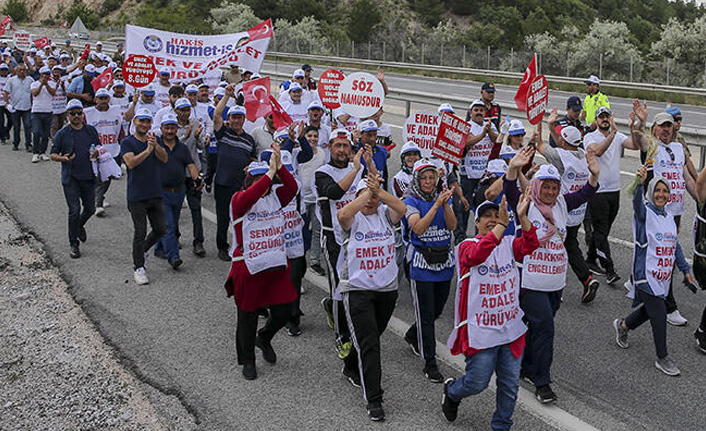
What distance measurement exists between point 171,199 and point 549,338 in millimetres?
5317

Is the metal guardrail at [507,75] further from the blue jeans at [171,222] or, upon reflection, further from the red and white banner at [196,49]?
the blue jeans at [171,222]

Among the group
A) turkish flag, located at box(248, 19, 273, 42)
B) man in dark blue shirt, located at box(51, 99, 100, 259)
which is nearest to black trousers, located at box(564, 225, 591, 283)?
man in dark blue shirt, located at box(51, 99, 100, 259)

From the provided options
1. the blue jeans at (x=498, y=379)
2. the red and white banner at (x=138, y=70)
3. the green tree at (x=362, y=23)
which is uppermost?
the green tree at (x=362, y=23)

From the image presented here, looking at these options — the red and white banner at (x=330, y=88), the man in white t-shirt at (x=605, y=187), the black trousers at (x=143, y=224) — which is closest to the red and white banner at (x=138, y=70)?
the red and white banner at (x=330, y=88)

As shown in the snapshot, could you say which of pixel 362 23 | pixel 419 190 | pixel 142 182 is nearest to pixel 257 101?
pixel 142 182

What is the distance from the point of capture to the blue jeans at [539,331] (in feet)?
19.3

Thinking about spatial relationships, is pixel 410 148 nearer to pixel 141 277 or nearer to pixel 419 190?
pixel 419 190

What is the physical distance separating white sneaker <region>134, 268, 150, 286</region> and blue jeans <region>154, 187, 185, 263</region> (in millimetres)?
470

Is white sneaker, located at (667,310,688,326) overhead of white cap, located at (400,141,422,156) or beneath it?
beneath

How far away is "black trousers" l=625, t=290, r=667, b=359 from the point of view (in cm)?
647

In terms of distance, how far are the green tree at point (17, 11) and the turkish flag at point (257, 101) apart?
85701 millimetres

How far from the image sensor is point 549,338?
19.4 feet

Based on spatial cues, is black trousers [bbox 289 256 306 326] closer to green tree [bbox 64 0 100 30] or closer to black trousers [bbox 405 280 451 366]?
black trousers [bbox 405 280 451 366]

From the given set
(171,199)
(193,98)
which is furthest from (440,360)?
(193,98)
